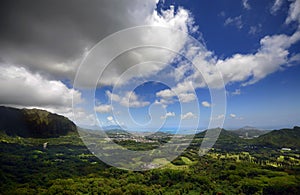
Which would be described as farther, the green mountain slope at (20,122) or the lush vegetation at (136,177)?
the green mountain slope at (20,122)

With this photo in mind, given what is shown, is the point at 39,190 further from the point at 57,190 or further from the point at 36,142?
the point at 36,142

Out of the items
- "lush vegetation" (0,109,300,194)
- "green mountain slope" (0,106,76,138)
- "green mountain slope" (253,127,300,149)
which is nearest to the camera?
"lush vegetation" (0,109,300,194)

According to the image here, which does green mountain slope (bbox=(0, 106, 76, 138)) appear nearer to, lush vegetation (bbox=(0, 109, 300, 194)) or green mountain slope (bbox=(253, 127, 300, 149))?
lush vegetation (bbox=(0, 109, 300, 194))

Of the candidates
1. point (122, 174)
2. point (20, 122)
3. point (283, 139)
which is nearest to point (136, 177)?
point (122, 174)

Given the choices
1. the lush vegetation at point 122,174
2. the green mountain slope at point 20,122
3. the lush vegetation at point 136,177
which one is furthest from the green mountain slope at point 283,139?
the green mountain slope at point 20,122

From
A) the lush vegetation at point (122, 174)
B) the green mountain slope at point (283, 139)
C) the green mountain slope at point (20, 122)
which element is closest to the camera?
the lush vegetation at point (122, 174)

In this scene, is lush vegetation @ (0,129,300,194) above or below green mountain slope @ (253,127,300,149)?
below

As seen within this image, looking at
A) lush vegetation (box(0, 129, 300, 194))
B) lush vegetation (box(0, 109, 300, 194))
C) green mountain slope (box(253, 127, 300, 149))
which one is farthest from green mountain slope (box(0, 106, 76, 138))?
green mountain slope (box(253, 127, 300, 149))

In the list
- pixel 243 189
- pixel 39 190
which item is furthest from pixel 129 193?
pixel 243 189

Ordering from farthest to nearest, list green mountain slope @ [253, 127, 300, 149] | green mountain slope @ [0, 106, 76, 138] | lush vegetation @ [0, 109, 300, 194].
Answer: green mountain slope @ [253, 127, 300, 149]
green mountain slope @ [0, 106, 76, 138]
lush vegetation @ [0, 109, 300, 194]

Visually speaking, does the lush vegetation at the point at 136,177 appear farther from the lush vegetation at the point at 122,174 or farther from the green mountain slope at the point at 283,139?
the green mountain slope at the point at 283,139

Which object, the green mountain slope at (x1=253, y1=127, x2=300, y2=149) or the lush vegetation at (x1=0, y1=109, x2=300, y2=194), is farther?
the green mountain slope at (x1=253, y1=127, x2=300, y2=149)

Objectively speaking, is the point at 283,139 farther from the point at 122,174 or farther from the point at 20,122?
the point at 20,122
